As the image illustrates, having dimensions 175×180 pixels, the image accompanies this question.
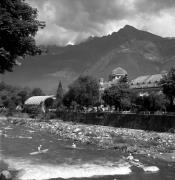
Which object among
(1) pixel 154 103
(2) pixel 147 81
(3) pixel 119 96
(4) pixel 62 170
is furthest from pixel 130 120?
(2) pixel 147 81

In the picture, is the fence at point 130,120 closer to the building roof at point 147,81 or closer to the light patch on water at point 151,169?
the light patch on water at point 151,169

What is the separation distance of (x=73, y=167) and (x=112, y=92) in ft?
227

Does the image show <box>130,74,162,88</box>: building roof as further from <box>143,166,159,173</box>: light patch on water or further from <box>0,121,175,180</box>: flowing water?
<box>143,166,159,173</box>: light patch on water

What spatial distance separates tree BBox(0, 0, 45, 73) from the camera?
9953mm

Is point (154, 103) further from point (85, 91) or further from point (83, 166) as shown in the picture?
point (83, 166)

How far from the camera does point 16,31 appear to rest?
10.1 metres

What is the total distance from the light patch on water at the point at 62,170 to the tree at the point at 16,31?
51.2ft

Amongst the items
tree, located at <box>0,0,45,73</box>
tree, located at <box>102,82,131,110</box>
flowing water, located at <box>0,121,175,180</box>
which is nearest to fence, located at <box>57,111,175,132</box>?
tree, located at <box>102,82,131,110</box>

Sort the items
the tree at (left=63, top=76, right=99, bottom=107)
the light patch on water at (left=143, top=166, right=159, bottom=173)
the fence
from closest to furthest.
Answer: the light patch on water at (left=143, top=166, right=159, bottom=173) < the fence < the tree at (left=63, top=76, right=99, bottom=107)

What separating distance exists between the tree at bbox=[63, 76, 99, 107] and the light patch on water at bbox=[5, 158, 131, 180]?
84.4 metres

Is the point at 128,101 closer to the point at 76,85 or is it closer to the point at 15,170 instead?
the point at 76,85

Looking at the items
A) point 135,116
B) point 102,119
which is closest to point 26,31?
point 135,116

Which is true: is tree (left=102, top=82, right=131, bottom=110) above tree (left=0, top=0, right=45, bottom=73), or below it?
above

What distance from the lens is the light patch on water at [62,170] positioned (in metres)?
25.7
